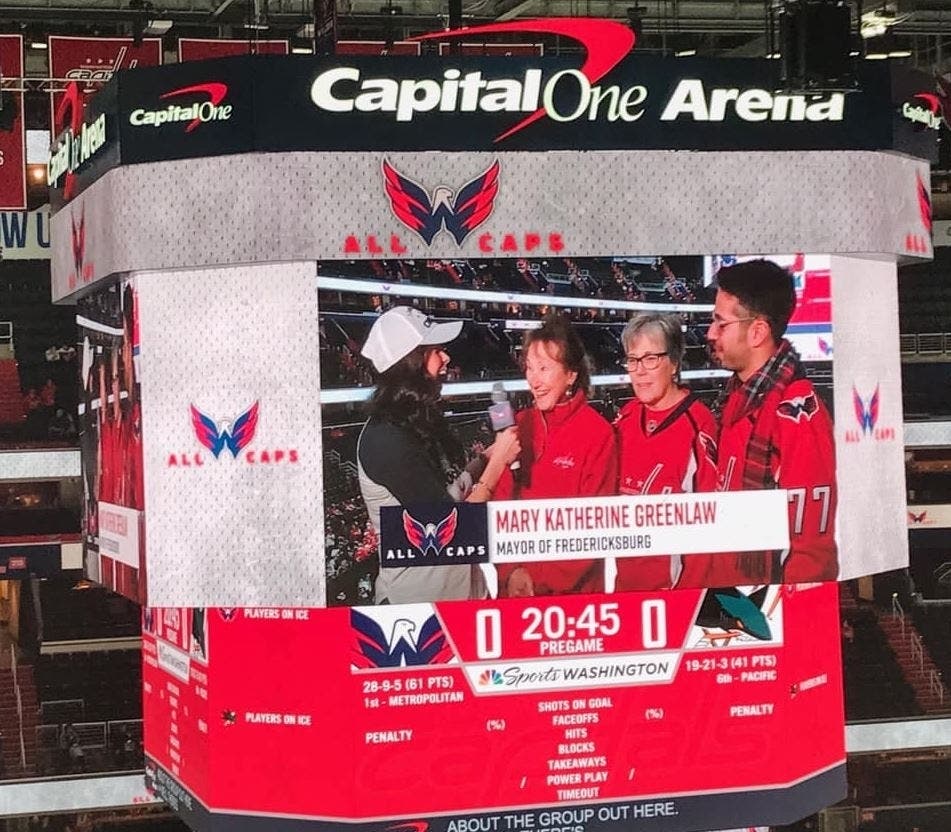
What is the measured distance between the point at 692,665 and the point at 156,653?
3606mm

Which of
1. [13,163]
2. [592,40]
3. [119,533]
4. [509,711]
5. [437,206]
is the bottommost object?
[509,711]

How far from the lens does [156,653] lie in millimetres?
10227

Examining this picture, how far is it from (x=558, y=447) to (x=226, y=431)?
5.85 feet

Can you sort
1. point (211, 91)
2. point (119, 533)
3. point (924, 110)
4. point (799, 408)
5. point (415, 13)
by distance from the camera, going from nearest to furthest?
point (211, 91) < point (799, 408) < point (924, 110) < point (119, 533) < point (415, 13)

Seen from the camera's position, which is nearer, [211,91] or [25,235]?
[211,91]

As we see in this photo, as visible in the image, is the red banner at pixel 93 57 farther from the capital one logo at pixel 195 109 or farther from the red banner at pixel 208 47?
the capital one logo at pixel 195 109

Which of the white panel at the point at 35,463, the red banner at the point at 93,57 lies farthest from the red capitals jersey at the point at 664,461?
the white panel at the point at 35,463

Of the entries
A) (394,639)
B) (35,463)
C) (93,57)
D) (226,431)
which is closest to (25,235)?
(35,463)

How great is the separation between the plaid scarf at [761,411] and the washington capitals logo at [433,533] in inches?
63.6

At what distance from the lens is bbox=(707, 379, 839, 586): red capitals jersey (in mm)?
8453

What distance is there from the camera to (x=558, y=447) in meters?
8.27

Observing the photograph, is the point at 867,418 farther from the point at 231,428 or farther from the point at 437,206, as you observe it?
the point at 231,428

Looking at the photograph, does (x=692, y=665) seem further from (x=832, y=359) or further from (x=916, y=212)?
(x=916, y=212)

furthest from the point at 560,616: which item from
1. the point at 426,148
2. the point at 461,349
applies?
the point at 426,148
